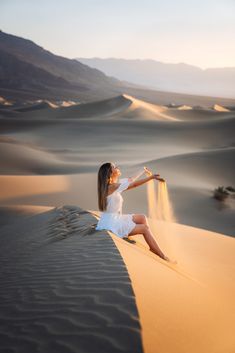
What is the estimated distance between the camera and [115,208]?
536cm

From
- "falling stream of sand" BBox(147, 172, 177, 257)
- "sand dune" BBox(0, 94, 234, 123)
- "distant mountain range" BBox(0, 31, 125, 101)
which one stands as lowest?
"falling stream of sand" BBox(147, 172, 177, 257)

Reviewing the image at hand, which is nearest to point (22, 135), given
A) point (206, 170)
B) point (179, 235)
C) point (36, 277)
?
point (206, 170)

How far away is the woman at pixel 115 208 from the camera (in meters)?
5.29

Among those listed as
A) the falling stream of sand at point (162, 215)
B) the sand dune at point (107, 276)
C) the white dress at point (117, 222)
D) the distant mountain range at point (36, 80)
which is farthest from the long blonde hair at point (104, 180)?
the distant mountain range at point (36, 80)

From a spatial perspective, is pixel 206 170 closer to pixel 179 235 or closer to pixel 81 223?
pixel 179 235

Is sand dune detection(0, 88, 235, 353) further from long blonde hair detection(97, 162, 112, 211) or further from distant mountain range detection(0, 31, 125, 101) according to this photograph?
distant mountain range detection(0, 31, 125, 101)

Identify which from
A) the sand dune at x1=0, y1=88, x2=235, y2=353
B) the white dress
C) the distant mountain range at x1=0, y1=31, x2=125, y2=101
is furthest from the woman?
the distant mountain range at x1=0, y1=31, x2=125, y2=101

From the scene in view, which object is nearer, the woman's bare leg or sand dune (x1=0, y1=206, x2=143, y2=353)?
sand dune (x1=0, y1=206, x2=143, y2=353)

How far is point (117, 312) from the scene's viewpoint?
9.64 ft

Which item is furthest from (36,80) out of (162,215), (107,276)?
(107,276)

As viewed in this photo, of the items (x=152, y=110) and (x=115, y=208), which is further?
(x=152, y=110)

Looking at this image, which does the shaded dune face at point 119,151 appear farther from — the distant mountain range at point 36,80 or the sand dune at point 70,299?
the distant mountain range at point 36,80

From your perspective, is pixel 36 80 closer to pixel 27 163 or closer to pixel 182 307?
pixel 27 163

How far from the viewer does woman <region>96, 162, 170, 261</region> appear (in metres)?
5.29
